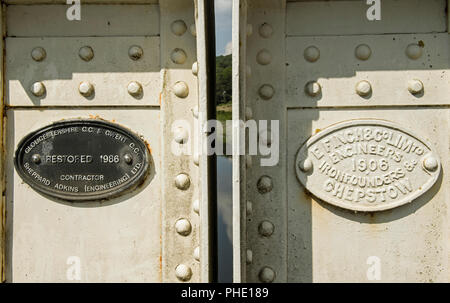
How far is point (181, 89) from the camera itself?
6.25 ft

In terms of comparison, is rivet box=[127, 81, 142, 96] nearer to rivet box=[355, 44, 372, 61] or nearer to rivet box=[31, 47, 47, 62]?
rivet box=[31, 47, 47, 62]

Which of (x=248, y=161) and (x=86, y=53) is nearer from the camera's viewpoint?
(x=248, y=161)

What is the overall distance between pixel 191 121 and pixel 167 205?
47 centimetres

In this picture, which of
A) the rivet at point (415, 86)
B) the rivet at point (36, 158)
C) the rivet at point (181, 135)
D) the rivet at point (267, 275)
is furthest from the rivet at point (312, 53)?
the rivet at point (36, 158)

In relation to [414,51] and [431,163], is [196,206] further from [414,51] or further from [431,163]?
[414,51]

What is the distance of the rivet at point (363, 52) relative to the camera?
1902mm

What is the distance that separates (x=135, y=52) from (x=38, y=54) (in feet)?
1.78

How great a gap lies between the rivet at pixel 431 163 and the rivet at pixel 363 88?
1.52 feet

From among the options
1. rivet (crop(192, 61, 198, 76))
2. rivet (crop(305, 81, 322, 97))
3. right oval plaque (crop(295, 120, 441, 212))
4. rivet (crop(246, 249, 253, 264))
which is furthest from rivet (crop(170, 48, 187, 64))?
rivet (crop(246, 249, 253, 264))

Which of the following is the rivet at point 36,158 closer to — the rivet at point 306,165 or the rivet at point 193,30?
the rivet at point 193,30

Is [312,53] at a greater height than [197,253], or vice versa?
[312,53]

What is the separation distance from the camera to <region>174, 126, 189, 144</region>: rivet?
6.26ft

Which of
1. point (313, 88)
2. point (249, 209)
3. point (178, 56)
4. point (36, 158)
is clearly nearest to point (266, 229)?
point (249, 209)
